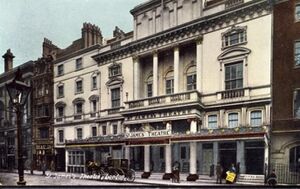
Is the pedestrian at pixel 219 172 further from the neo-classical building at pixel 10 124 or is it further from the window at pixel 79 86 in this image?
the neo-classical building at pixel 10 124

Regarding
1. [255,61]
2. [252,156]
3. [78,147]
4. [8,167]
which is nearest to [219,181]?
[252,156]

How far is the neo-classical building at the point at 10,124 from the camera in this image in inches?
200

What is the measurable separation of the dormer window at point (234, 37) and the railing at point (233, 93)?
597 mm

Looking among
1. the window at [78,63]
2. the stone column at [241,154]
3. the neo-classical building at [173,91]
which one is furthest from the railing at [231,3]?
the window at [78,63]

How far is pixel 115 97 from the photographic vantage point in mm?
4758

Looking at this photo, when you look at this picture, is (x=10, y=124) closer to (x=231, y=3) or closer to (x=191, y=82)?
(x=191, y=82)

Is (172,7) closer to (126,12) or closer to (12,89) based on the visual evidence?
(126,12)

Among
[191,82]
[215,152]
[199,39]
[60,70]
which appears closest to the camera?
[215,152]

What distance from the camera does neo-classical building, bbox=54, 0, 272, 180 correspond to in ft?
12.5

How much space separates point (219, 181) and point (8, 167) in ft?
11.5

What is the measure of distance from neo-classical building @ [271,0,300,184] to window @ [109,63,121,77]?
222 cm

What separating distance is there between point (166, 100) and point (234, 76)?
99cm

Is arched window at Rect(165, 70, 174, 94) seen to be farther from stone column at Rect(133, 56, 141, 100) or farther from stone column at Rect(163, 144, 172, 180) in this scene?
stone column at Rect(163, 144, 172, 180)

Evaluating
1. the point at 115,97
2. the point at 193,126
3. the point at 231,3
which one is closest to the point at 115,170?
the point at 115,97
